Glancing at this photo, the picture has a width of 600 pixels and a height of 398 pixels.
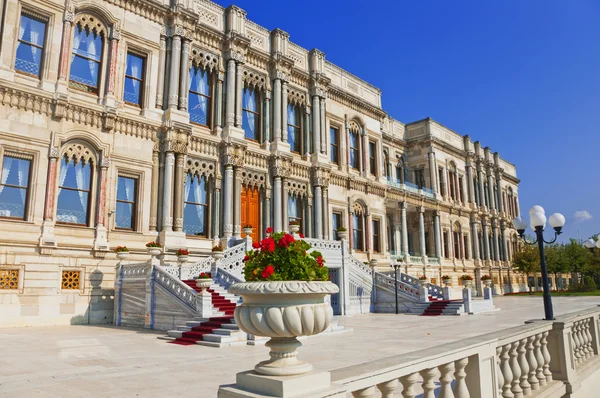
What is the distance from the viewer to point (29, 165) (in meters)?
16.5

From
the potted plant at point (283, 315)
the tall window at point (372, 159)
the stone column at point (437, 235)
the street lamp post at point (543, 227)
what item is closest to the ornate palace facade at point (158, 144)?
the tall window at point (372, 159)

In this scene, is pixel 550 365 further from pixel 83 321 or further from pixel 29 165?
pixel 29 165

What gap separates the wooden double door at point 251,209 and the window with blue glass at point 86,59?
8633mm

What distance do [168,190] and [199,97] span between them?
5.46m

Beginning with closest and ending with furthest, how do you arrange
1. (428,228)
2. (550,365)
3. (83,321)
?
1. (550,365)
2. (83,321)
3. (428,228)

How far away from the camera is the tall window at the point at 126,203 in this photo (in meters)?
18.7

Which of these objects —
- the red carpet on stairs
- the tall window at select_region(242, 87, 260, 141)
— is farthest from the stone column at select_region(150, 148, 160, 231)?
the red carpet on stairs

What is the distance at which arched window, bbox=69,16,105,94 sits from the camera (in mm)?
18359

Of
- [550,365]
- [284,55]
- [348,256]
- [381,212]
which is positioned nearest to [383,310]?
[348,256]

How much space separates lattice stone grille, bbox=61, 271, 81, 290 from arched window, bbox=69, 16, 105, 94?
7495 mm

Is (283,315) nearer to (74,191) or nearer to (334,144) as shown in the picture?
(74,191)

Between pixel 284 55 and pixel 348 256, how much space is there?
12134 millimetres

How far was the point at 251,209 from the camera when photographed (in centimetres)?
2372

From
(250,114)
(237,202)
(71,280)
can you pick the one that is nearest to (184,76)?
(250,114)
